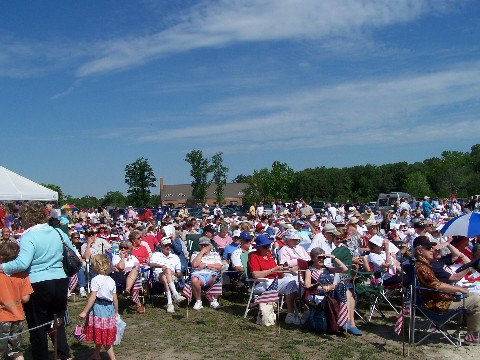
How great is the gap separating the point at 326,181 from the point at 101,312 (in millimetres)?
90657

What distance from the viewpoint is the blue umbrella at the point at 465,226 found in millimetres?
7094

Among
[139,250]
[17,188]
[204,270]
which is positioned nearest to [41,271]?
[204,270]

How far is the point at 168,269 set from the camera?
8.11 m

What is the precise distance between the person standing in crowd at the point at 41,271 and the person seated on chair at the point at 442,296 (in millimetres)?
3837

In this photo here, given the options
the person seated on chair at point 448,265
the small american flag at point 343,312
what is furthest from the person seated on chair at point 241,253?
the person seated on chair at point 448,265

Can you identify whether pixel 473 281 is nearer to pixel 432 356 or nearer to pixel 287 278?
pixel 432 356

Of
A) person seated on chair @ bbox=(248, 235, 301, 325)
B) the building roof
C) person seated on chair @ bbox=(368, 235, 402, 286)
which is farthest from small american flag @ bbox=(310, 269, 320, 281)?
the building roof

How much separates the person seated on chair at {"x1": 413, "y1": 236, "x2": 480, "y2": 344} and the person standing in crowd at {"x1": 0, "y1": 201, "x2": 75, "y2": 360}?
3837 mm

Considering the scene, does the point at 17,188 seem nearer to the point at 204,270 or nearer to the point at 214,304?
the point at 204,270

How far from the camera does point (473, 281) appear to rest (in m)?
6.52

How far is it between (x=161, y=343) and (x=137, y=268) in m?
2.27

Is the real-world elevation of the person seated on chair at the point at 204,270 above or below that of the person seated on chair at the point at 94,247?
below

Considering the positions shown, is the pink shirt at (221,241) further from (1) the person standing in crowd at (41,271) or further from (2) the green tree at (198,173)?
(2) the green tree at (198,173)

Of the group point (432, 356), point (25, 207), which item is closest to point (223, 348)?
point (432, 356)
